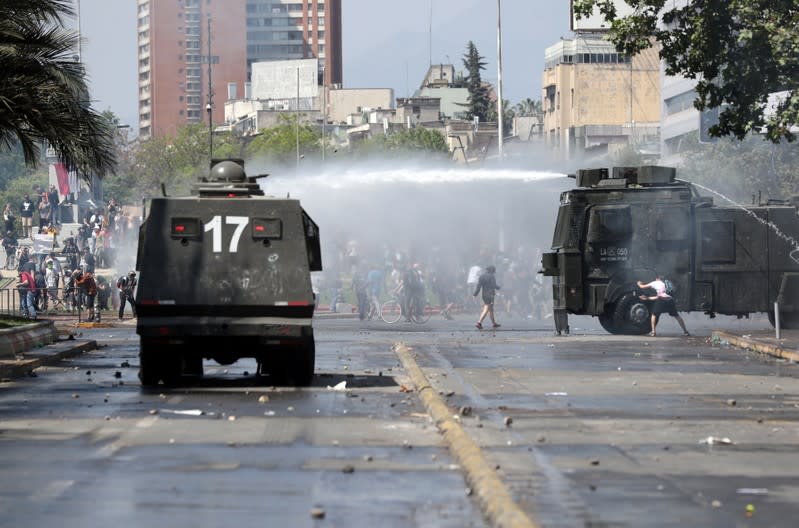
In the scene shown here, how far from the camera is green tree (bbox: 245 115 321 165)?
129m

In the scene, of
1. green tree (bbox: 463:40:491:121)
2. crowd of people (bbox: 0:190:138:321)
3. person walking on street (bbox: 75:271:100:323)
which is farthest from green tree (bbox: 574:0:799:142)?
green tree (bbox: 463:40:491:121)

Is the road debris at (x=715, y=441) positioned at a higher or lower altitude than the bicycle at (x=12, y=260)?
lower

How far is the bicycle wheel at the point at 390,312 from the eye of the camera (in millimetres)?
44625

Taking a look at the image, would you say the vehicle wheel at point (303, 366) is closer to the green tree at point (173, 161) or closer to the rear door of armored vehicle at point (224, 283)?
the rear door of armored vehicle at point (224, 283)

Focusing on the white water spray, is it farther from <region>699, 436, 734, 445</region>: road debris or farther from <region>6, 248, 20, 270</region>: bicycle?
<region>6, 248, 20, 270</region>: bicycle

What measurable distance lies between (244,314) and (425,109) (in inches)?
5535

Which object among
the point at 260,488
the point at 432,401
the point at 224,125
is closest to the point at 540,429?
the point at 432,401

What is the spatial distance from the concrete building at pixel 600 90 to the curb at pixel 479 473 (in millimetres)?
89506

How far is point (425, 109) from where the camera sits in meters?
159

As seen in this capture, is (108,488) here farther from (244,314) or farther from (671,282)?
(671,282)

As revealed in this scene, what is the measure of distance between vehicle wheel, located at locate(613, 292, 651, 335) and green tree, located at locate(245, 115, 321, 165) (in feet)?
315

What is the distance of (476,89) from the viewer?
15288cm

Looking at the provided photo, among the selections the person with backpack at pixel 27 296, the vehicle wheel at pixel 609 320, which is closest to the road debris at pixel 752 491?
the vehicle wheel at pixel 609 320

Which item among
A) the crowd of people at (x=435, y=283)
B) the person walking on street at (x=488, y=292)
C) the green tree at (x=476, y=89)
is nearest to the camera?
the person walking on street at (x=488, y=292)
